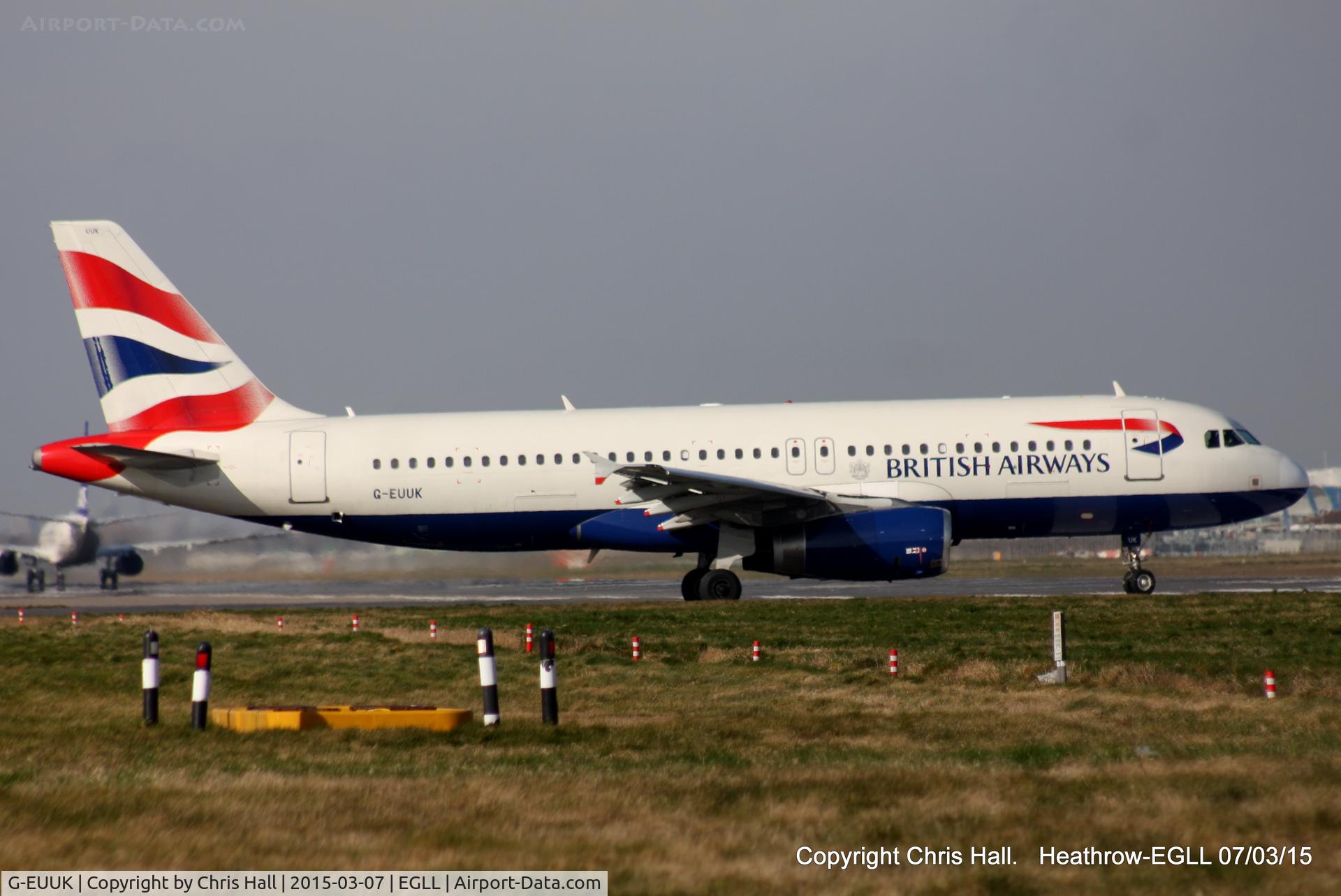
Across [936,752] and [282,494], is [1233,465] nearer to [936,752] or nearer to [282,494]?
[282,494]

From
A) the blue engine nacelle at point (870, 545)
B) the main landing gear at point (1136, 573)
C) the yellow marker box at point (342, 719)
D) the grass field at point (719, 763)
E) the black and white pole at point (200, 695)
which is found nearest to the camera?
the grass field at point (719, 763)

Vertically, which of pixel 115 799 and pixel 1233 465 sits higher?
pixel 1233 465

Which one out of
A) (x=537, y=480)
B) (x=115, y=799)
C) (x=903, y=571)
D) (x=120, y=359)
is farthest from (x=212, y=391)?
(x=115, y=799)

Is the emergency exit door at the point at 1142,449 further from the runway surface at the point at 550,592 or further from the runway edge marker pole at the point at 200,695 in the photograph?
the runway edge marker pole at the point at 200,695

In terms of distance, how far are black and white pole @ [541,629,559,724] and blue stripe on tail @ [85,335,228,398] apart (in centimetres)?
2079

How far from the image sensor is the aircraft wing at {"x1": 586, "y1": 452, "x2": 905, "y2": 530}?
90.3ft

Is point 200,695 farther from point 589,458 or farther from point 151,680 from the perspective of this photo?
point 589,458

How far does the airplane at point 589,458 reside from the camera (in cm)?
2989

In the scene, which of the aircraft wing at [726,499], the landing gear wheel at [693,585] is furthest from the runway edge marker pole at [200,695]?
the landing gear wheel at [693,585]

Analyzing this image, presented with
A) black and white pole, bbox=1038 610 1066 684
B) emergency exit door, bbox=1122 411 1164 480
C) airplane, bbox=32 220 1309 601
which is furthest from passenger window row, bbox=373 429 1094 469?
black and white pole, bbox=1038 610 1066 684

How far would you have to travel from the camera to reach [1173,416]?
30.8 meters

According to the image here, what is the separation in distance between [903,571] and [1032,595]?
4821 millimetres

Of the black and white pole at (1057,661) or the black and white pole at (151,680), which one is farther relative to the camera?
the black and white pole at (1057,661)

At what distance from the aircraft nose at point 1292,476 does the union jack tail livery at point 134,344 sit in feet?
74.6
